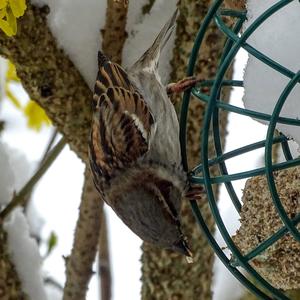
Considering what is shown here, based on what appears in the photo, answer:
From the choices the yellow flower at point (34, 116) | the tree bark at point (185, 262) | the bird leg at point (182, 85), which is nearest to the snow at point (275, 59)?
the bird leg at point (182, 85)

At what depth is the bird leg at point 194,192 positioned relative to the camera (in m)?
2.31

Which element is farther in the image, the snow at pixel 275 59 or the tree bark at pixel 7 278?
the tree bark at pixel 7 278

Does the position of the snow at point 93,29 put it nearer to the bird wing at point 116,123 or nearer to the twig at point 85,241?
the bird wing at point 116,123

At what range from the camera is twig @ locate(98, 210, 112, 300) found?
3.01 metres

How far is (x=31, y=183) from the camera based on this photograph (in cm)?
267

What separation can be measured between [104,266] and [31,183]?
0.63 meters

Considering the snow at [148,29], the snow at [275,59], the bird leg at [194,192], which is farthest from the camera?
the snow at [148,29]

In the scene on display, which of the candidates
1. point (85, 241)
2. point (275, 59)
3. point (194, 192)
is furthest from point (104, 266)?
point (275, 59)

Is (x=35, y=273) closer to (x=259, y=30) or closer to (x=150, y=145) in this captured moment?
(x=150, y=145)

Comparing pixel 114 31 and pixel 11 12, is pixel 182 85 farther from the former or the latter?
pixel 11 12

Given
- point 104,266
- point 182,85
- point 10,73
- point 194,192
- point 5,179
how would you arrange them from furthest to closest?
point 104,266 → point 10,73 → point 5,179 → point 194,192 → point 182,85

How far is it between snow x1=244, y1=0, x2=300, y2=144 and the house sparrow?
23.5 inches

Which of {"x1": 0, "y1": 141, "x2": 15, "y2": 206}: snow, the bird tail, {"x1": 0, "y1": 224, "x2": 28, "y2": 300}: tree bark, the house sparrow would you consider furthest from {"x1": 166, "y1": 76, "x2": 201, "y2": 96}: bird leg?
{"x1": 0, "y1": 224, "x2": 28, "y2": 300}: tree bark

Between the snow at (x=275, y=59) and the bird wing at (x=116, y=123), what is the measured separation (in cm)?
71
